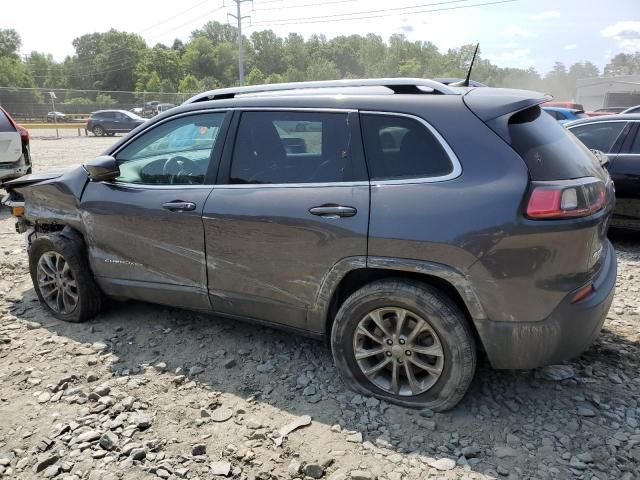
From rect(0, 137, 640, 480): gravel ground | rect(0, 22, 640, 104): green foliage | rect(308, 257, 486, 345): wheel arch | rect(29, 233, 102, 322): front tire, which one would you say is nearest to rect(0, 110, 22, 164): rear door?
rect(29, 233, 102, 322): front tire

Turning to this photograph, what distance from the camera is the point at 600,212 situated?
2.64 m

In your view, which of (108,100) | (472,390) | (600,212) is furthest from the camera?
(108,100)

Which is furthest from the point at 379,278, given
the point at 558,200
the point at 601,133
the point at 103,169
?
the point at 601,133

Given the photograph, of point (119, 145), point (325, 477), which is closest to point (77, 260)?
point (119, 145)

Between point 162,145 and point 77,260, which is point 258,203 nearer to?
point 162,145

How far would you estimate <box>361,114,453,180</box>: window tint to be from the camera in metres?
2.71

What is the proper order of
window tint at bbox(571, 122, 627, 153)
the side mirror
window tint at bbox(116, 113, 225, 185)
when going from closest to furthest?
window tint at bbox(116, 113, 225, 185) < the side mirror < window tint at bbox(571, 122, 627, 153)

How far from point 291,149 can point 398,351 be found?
1375 mm

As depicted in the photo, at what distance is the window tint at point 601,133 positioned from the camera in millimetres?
6156

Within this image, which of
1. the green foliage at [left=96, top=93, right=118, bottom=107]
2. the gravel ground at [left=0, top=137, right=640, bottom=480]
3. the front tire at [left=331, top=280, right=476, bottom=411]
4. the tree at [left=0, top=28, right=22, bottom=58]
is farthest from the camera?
the tree at [left=0, top=28, right=22, bottom=58]

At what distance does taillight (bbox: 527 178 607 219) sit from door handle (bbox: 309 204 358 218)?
2.96ft

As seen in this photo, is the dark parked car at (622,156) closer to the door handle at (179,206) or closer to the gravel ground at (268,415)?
the gravel ground at (268,415)

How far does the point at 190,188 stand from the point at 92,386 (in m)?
1.41

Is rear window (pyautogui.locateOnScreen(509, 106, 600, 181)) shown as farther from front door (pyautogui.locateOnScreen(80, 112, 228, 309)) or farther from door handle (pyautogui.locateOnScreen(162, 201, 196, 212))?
door handle (pyautogui.locateOnScreen(162, 201, 196, 212))
